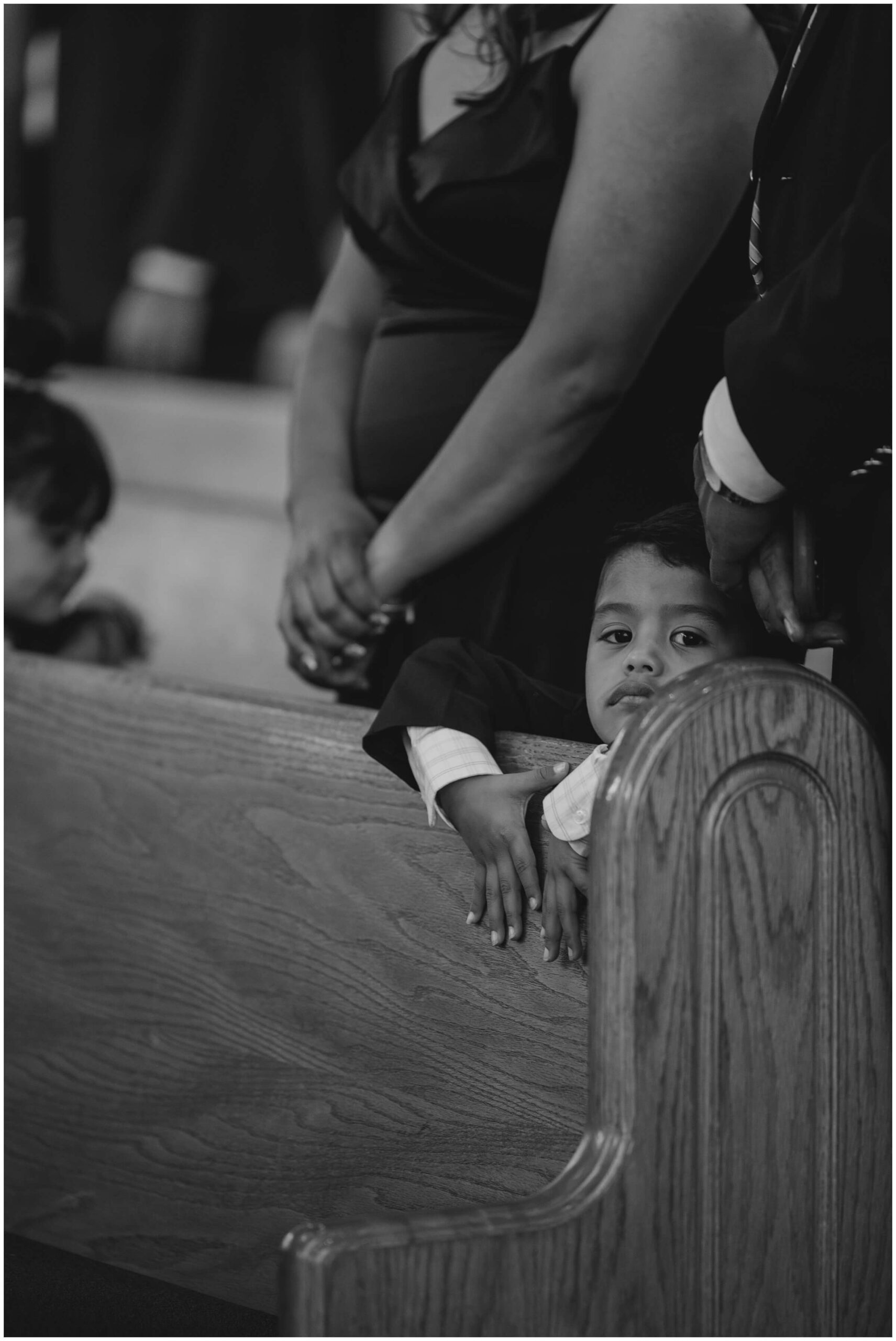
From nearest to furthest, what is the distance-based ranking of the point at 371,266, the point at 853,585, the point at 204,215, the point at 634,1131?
the point at 634,1131
the point at 853,585
the point at 371,266
the point at 204,215

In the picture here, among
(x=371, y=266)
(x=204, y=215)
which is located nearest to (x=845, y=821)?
(x=371, y=266)

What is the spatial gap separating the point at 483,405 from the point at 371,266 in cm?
36

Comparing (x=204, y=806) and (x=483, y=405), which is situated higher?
(x=483, y=405)

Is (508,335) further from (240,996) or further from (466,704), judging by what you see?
(240,996)

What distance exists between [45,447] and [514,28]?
0.94 m

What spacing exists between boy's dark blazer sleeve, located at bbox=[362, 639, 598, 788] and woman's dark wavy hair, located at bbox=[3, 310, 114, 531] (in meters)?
1.01

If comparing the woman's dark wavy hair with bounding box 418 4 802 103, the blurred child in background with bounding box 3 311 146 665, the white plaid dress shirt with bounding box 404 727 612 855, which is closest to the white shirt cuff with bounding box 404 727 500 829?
the white plaid dress shirt with bounding box 404 727 612 855

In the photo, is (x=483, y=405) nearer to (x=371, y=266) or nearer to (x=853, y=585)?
(x=371, y=266)

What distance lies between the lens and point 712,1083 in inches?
30.1

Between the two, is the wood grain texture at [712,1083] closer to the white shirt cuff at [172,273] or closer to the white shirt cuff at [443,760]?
the white shirt cuff at [443,760]

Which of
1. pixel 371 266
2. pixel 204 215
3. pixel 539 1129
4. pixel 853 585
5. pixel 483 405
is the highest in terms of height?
pixel 204 215

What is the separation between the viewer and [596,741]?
3.59ft

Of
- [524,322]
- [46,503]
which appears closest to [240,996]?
[524,322]

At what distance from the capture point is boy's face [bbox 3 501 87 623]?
1889 mm
